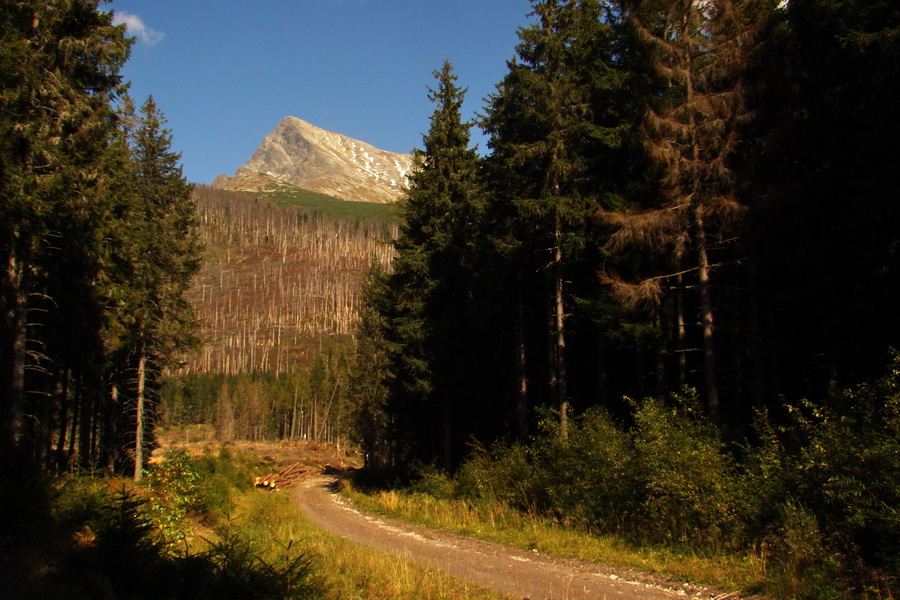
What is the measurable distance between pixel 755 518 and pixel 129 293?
16865mm

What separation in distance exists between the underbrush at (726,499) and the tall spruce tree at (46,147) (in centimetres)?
1222

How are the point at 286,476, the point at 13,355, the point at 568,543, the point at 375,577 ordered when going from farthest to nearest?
the point at 286,476
the point at 13,355
the point at 568,543
the point at 375,577

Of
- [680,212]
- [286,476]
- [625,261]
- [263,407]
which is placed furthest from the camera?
[263,407]

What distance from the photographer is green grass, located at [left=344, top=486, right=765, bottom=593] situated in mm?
8156

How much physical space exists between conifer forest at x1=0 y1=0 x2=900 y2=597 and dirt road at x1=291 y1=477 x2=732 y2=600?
6.20ft

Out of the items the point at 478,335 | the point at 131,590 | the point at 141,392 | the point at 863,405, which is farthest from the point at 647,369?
the point at 141,392

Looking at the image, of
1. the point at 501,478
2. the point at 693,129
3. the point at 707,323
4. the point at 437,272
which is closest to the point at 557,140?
the point at 693,129

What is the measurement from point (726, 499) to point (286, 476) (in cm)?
3795

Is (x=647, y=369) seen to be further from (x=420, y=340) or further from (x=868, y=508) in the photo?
(x=868, y=508)

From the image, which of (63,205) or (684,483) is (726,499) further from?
(63,205)

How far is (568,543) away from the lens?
1109cm

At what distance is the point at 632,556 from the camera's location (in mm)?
9773

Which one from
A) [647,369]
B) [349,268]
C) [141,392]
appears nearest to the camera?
[647,369]

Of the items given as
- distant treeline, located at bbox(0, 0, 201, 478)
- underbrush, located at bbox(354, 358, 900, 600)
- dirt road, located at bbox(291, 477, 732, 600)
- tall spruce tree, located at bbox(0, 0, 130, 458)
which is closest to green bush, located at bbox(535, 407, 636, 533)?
underbrush, located at bbox(354, 358, 900, 600)
